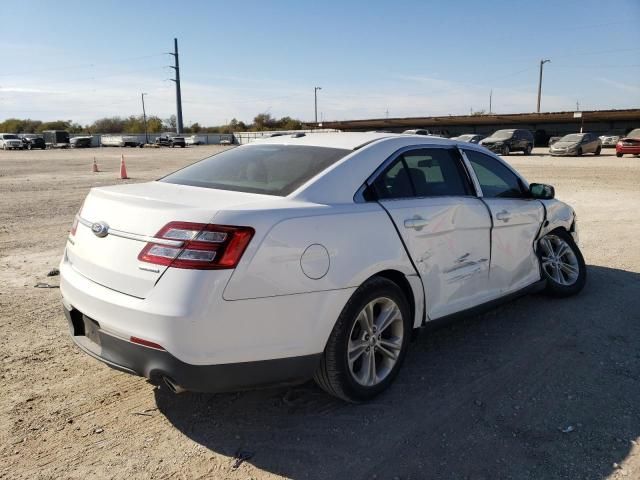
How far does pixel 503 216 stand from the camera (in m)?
4.30

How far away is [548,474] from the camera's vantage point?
264 centimetres

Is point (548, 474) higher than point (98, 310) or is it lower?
lower

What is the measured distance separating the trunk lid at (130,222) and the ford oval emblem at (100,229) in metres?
0.02

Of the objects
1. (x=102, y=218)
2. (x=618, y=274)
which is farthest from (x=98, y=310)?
(x=618, y=274)

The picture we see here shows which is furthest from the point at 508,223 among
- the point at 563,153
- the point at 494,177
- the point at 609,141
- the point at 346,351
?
the point at 609,141

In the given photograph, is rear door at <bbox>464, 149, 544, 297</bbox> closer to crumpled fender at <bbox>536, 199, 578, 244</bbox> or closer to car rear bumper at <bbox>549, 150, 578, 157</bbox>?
crumpled fender at <bbox>536, 199, 578, 244</bbox>

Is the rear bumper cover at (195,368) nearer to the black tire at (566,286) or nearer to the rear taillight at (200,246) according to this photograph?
the rear taillight at (200,246)

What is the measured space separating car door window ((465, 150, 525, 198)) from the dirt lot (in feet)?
3.71

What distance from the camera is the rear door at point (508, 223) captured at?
4.25 metres

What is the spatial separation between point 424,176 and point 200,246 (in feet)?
6.24

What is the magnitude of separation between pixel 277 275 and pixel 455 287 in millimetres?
1613

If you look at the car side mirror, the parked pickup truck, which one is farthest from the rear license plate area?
the parked pickup truck

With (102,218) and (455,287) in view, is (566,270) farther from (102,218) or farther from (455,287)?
(102,218)

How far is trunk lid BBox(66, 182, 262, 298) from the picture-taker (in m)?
2.69
